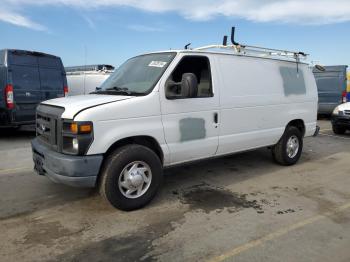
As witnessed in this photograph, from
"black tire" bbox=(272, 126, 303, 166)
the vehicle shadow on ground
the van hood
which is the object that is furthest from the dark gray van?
"black tire" bbox=(272, 126, 303, 166)

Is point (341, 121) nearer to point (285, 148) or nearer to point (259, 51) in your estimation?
point (285, 148)

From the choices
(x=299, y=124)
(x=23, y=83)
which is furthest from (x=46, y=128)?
(x=23, y=83)

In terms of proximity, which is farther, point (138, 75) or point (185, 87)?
point (138, 75)

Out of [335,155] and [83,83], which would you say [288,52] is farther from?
[83,83]

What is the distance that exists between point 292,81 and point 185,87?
10.1ft

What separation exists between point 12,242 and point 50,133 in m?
1.35

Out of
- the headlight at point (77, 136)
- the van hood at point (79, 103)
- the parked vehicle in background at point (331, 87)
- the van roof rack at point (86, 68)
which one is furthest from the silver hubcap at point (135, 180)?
the parked vehicle in background at point (331, 87)

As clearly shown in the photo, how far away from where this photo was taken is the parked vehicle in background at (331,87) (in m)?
15.2

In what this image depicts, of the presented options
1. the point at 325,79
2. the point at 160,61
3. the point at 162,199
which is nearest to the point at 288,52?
the point at 160,61

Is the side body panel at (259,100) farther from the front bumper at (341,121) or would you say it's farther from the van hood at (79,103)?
the front bumper at (341,121)

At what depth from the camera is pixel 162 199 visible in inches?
196

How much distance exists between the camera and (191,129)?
5031 millimetres

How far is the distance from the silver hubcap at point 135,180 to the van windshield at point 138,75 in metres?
0.93

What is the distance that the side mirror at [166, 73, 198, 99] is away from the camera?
455 centimetres
